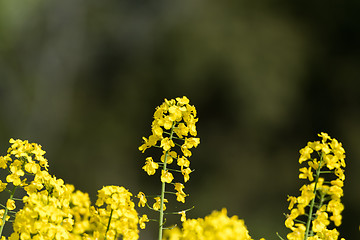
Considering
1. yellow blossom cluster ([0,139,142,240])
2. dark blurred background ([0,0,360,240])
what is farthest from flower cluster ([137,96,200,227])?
dark blurred background ([0,0,360,240])

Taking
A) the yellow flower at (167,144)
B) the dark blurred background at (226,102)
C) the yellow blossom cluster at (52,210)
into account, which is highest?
the dark blurred background at (226,102)

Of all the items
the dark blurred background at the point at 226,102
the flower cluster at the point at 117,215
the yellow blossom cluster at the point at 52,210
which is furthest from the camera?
the dark blurred background at the point at 226,102

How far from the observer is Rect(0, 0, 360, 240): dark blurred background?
575cm

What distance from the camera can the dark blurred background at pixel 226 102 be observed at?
18.9ft

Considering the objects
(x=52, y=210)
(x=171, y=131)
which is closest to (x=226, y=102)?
(x=171, y=131)

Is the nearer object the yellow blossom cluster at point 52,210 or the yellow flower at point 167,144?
the yellow blossom cluster at point 52,210

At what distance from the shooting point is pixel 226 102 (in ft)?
19.3

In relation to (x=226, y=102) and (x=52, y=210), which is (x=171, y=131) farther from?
(x=226, y=102)

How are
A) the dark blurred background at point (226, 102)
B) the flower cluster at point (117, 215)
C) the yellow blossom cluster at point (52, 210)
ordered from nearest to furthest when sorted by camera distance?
the yellow blossom cluster at point (52, 210), the flower cluster at point (117, 215), the dark blurred background at point (226, 102)

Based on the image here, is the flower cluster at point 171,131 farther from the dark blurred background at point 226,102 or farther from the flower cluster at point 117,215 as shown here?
the dark blurred background at point 226,102

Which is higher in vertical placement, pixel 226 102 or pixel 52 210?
pixel 226 102

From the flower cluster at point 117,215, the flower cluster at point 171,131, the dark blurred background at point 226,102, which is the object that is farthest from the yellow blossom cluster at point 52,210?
the dark blurred background at point 226,102

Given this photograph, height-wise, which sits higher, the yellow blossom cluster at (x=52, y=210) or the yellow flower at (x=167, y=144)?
the yellow flower at (x=167, y=144)

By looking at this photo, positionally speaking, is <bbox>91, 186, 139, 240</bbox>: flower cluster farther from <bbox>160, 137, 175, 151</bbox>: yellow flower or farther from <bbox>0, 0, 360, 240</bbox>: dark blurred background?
<bbox>0, 0, 360, 240</bbox>: dark blurred background
